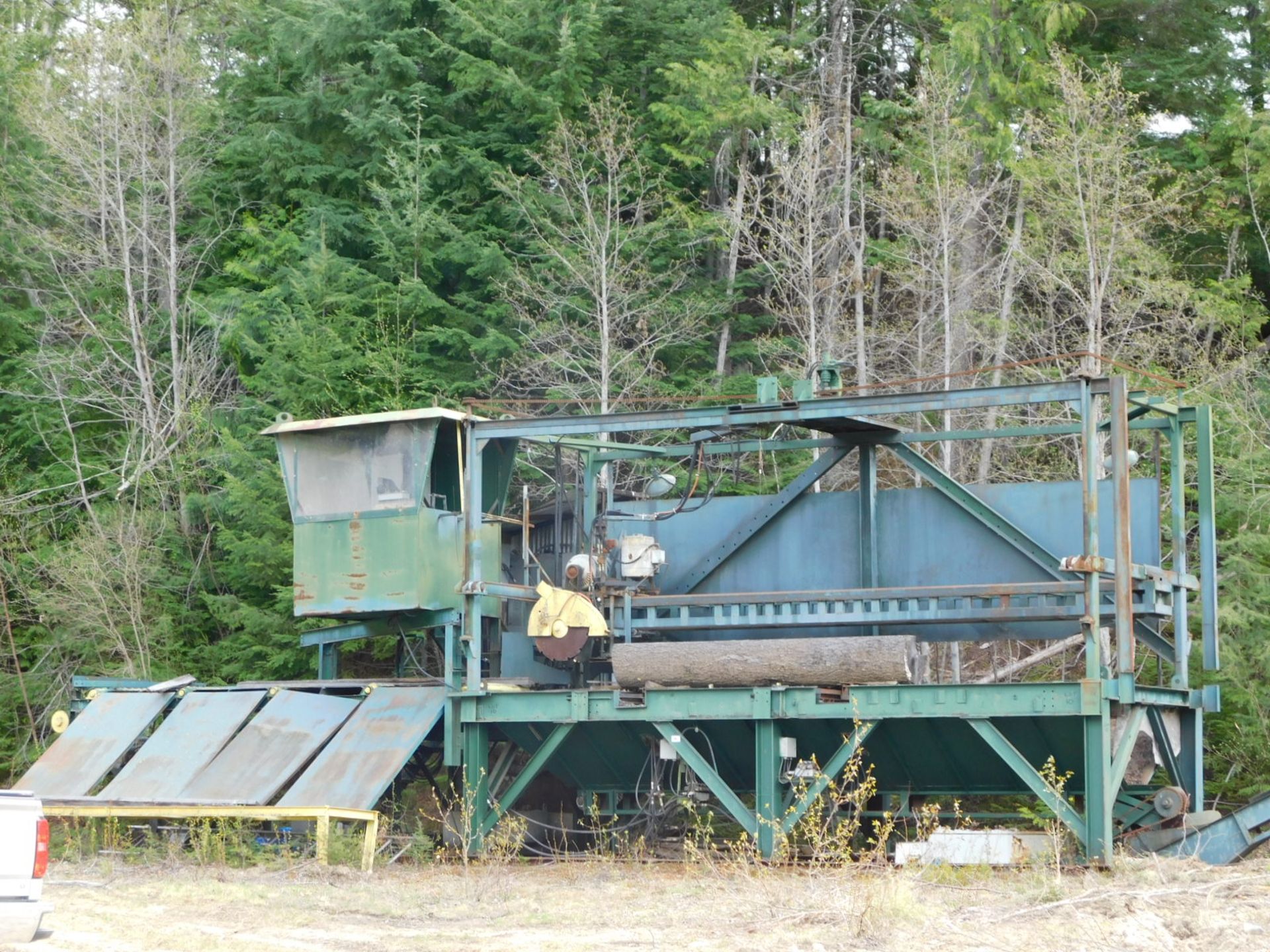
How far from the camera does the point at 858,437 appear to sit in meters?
17.9

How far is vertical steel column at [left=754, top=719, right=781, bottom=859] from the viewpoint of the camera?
610 inches

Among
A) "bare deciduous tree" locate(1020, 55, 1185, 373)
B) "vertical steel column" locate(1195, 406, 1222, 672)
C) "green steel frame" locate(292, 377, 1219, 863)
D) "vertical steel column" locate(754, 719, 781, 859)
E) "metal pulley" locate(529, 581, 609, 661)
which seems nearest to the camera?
"green steel frame" locate(292, 377, 1219, 863)

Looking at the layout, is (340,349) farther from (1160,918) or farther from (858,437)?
(1160,918)

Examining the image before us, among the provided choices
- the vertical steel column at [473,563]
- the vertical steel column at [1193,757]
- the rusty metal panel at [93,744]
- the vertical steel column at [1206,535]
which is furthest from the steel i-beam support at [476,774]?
the vertical steel column at [1206,535]

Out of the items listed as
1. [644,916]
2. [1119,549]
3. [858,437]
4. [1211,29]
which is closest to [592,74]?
[1211,29]

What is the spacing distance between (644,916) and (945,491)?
697cm

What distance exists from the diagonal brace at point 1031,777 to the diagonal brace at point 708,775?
→ 245 cm

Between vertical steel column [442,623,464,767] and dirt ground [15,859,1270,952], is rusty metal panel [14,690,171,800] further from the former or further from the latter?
vertical steel column [442,623,464,767]

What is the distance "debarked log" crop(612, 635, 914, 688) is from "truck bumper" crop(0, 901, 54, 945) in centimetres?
801

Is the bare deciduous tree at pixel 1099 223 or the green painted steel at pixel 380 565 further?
the bare deciduous tree at pixel 1099 223

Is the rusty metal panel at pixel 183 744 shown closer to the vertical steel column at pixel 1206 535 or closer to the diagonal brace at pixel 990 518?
the diagonal brace at pixel 990 518

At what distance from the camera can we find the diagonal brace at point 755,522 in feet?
59.0

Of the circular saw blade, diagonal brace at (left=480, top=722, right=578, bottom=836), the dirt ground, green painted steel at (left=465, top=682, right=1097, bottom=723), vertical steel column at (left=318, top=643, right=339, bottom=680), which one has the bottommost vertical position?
the dirt ground

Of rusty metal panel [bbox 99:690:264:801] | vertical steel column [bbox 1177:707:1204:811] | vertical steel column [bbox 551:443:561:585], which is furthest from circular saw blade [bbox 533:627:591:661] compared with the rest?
vertical steel column [bbox 1177:707:1204:811]
